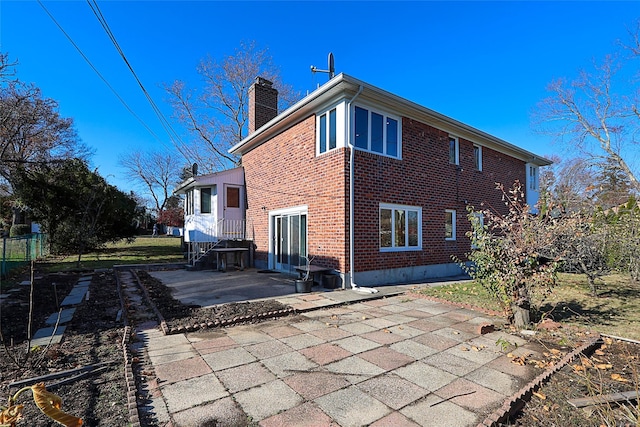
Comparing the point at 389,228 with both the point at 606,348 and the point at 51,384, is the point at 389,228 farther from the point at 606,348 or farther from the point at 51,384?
the point at 51,384

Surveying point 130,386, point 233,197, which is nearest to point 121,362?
point 130,386

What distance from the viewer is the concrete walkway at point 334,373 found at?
8.66 ft

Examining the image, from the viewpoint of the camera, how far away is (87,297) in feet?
23.3

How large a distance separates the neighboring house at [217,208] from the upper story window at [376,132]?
23.4ft

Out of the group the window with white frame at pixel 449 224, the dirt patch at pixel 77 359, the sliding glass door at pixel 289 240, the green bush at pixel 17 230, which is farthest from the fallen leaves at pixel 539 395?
the green bush at pixel 17 230

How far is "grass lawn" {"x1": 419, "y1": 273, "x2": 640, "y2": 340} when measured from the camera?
16.8 ft

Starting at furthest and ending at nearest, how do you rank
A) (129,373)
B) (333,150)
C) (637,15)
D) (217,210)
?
(217,210)
(637,15)
(333,150)
(129,373)

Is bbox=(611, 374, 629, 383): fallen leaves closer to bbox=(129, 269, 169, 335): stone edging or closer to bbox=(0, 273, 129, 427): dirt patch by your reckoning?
bbox=(0, 273, 129, 427): dirt patch

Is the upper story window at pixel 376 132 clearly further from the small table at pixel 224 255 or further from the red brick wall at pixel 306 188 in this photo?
the small table at pixel 224 255

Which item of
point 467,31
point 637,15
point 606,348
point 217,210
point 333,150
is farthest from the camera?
point 217,210

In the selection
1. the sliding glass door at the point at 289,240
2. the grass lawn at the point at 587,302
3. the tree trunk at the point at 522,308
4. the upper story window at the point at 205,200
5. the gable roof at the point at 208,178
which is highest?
the gable roof at the point at 208,178

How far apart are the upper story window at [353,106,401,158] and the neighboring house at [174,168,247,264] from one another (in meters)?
7.14

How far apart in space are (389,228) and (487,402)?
6588 millimetres

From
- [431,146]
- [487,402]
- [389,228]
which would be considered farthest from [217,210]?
[487,402]
